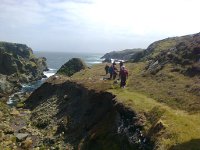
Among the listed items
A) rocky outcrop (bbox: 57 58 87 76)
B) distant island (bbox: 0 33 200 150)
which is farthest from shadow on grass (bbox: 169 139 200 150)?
rocky outcrop (bbox: 57 58 87 76)

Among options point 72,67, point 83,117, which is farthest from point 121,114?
point 72,67

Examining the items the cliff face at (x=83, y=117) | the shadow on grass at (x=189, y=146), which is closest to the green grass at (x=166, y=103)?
the shadow on grass at (x=189, y=146)

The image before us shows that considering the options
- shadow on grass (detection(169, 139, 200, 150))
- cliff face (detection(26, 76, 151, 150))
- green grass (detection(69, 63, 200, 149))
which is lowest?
cliff face (detection(26, 76, 151, 150))

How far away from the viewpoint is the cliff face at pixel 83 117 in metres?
40.4

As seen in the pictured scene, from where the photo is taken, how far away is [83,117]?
182 ft

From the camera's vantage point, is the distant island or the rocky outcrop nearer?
the distant island

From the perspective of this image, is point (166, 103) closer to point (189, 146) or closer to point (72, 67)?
point (189, 146)

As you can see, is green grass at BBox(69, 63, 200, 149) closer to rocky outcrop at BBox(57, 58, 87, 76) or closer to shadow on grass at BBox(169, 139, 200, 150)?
shadow on grass at BBox(169, 139, 200, 150)

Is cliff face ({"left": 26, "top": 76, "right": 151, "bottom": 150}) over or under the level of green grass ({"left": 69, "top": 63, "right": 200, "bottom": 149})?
under

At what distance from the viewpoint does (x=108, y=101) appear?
51750 mm

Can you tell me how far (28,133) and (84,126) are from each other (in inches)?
481

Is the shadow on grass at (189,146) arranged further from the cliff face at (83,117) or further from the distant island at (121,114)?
the cliff face at (83,117)

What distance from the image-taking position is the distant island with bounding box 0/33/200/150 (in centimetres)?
3538

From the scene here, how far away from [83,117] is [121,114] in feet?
43.4
